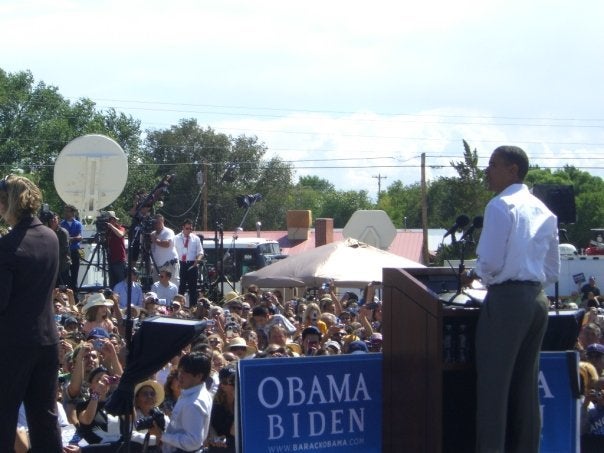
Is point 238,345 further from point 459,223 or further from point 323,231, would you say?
point 323,231

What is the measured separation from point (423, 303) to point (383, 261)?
12.6 m

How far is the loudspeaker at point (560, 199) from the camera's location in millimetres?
8766

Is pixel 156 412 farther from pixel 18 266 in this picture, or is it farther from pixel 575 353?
pixel 575 353

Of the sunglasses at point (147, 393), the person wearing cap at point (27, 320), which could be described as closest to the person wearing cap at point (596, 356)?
the sunglasses at point (147, 393)

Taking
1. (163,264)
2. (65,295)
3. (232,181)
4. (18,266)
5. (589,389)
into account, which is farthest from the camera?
(232,181)

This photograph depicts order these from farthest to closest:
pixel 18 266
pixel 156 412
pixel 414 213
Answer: pixel 414 213, pixel 156 412, pixel 18 266

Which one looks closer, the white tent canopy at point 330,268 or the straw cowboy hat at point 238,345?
the straw cowboy hat at point 238,345

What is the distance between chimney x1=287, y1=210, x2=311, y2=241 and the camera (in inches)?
1998

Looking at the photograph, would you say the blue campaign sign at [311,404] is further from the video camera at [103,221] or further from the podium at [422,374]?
the video camera at [103,221]

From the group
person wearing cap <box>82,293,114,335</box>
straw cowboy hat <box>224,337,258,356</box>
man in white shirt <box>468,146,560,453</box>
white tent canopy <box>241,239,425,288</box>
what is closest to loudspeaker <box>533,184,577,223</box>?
straw cowboy hat <box>224,337,258,356</box>

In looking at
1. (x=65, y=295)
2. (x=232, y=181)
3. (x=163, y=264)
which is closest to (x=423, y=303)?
(x=65, y=295)

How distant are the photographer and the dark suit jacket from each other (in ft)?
34.6

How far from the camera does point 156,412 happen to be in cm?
668

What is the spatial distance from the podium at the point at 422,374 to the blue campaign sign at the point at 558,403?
0.62 metres
